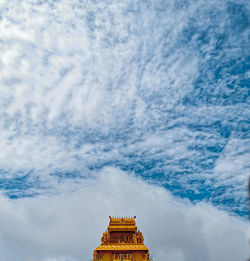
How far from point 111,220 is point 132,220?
4.10m

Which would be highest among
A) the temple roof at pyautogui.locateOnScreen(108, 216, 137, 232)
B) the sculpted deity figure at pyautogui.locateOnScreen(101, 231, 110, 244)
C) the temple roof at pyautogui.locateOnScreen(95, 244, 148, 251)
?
the temple roof at pyautogui.locateOnScreen(108, 216, 137, 232)

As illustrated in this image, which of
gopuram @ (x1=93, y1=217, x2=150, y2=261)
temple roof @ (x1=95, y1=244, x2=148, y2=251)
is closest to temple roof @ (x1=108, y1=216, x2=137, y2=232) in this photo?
gopuram @ (x1=93, y1=217, x2=150, y2=261)

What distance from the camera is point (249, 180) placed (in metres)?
11.2

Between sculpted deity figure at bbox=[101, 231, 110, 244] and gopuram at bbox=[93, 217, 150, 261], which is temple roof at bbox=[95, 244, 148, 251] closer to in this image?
gopuram at bbox=[93, 217, 150, 261]

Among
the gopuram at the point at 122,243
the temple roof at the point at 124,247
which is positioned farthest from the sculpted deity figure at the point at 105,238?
the temple roof at the point at 124,247

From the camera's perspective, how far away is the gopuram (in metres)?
31.4

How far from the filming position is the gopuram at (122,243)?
31.4 meters

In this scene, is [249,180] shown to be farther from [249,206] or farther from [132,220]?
[132,220]

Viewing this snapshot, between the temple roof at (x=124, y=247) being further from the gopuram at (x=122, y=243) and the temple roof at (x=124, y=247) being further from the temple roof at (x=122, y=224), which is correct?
the temple roof at (x=122, y=224)

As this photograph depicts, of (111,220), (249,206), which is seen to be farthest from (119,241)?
(249,206)

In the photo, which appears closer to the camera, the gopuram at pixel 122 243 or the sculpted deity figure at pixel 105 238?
the gopuram at pixel 122 243

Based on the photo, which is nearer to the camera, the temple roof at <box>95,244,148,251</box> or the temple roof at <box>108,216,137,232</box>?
the temple roof at <box>95,244,148,251</box>

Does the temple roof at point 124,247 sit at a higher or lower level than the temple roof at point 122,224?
lower

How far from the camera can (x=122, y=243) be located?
113ft
